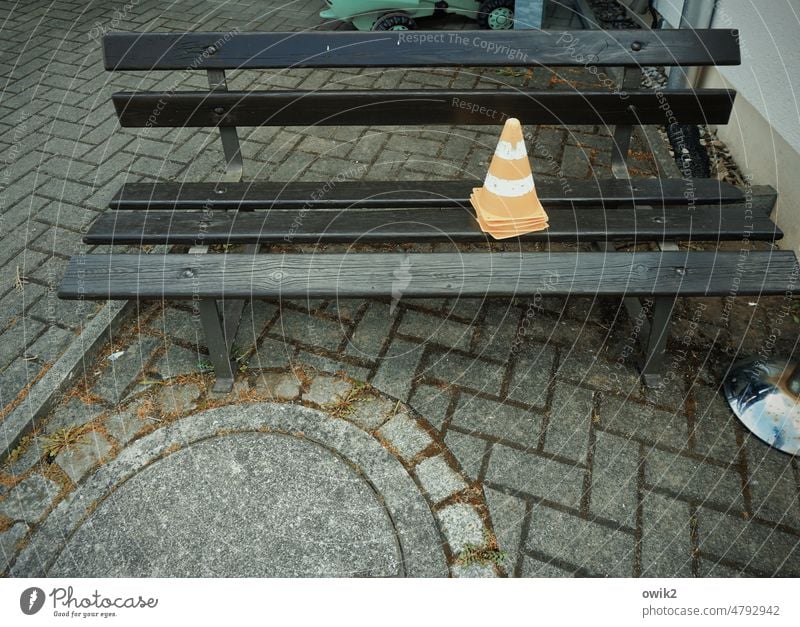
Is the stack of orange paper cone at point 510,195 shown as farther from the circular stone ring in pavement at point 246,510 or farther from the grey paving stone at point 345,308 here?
the circular stone ring in pavement at point 246,510

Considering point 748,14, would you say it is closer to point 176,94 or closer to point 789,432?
point 789,432

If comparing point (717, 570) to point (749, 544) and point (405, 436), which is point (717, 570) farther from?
point (405, 436)

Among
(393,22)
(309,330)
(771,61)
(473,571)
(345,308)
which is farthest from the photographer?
(393,22)

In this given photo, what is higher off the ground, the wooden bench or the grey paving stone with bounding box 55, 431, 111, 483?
the wooden bench

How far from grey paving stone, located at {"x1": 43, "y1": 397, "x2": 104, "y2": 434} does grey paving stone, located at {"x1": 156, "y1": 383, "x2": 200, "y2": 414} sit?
268mm

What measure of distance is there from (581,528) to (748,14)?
11.0 feet

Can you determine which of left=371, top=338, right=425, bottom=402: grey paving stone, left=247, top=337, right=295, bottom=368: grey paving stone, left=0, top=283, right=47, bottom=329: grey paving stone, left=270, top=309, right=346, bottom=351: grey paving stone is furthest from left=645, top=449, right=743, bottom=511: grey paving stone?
left=0, top=283, right=47, bottom=329: grey paving stone

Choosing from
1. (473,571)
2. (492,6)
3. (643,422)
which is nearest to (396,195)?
(643,422)

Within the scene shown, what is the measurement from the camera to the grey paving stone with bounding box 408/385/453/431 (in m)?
2.75

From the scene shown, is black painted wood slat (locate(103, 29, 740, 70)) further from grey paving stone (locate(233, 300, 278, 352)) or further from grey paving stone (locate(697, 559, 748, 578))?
grey paving stone (locate(697, 559, 748, 578))

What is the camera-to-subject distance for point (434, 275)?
2.55 m

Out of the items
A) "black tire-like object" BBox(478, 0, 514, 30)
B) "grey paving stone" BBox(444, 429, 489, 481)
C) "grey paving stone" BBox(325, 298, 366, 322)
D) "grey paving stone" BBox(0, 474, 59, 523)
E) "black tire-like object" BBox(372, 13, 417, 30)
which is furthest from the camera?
"black tire-like object" BBox(478, 0, 514, 30)

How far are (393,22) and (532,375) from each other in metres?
3.98

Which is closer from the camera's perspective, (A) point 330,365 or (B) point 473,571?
(B) point 473,571
